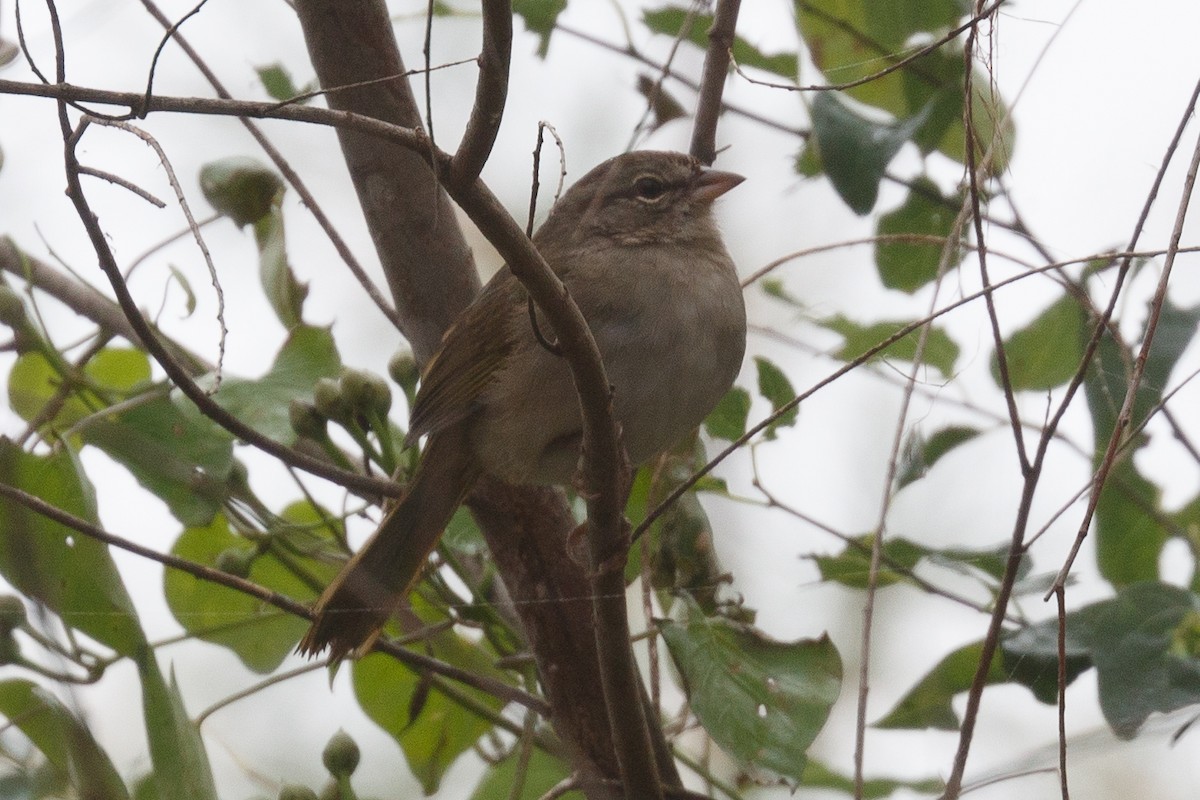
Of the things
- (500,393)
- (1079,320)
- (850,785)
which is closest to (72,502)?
(500,393)

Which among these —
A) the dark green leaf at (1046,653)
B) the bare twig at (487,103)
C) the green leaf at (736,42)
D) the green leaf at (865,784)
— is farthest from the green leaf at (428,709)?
the bare twig at (487,103)

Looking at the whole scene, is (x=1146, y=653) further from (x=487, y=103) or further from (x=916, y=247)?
(x=487, y=103)

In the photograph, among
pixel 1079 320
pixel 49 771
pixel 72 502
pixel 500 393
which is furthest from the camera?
pixel 500 393

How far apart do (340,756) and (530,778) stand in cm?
60

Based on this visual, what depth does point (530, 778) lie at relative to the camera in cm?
309

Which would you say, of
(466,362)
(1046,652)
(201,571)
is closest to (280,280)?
(466,362)

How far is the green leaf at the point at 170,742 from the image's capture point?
7.70ft

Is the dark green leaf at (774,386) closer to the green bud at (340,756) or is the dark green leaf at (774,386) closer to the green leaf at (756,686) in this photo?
the green leaf at (756,686)

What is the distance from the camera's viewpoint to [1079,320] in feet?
9.91

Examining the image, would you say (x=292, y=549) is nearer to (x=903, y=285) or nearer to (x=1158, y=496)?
(x=903, y=285)

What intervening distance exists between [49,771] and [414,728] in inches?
47.5

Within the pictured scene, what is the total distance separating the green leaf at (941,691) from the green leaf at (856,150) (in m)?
0.97

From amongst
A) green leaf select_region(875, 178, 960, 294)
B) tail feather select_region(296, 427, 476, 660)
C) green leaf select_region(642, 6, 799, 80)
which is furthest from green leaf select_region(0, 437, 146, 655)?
green leaf select_region(875, 178, 960, 294)

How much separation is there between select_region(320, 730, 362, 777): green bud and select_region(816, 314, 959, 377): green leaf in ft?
4.52
